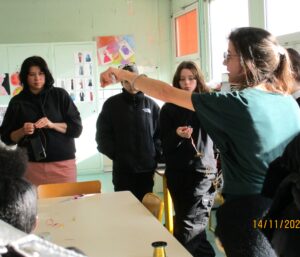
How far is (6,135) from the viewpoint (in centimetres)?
290

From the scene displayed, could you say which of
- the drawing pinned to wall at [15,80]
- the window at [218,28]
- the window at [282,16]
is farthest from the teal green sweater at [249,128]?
the drawing pinned to wall at [15,80]

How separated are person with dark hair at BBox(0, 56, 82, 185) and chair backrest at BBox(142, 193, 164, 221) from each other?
37.0 inches

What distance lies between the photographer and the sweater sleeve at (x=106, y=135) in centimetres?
297

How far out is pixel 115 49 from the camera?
6.41 meters

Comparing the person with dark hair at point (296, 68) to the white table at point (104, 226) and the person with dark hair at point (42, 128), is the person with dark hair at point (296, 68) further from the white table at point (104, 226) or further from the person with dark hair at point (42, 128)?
the person with dark hair at point (42, 128)

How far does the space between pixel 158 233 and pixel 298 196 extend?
0.90 meters

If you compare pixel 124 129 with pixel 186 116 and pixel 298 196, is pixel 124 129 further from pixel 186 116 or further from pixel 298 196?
pixel 298 196

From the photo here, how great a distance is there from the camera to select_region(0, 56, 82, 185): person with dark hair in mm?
2834

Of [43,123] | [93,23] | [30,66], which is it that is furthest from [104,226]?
[93,23]

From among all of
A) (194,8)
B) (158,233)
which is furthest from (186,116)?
(194,8)

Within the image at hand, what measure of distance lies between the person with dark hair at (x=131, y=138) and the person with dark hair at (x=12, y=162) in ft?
5.59

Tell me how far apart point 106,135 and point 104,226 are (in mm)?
1223

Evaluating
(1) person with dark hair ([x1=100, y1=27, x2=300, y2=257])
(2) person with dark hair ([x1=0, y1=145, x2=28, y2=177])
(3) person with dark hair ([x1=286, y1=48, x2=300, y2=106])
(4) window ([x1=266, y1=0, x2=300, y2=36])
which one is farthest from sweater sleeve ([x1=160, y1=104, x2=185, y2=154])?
(2) person with dark hair ([x1=0, y1=145, x2=28, y2=177])

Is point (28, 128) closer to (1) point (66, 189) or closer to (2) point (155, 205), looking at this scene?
(1) point (66, 189)
